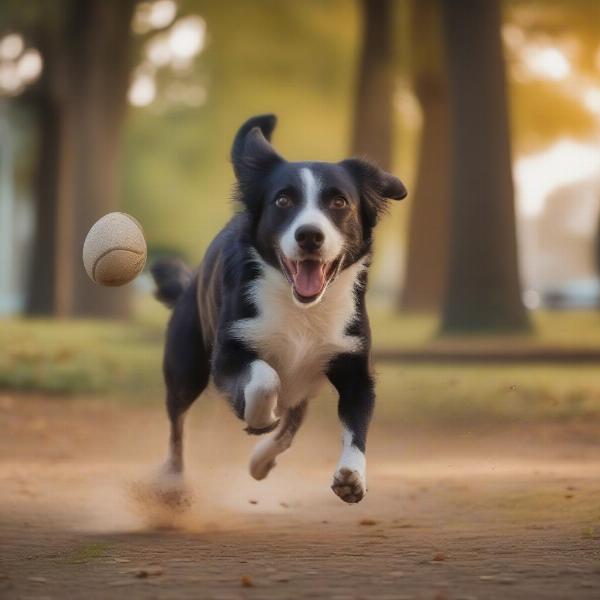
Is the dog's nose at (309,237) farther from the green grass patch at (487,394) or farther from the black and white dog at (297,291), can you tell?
the green grass patch at (487,394)

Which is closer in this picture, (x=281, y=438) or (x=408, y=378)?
(x=281, y=438)

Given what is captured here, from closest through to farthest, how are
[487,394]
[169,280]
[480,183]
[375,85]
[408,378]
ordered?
1. [169,280]
2. [487,394]
3. [408,378]
4. [480,183]
5. [375,85]

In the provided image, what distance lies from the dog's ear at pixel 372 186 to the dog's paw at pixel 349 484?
1.41 m

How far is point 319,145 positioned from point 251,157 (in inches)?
1346

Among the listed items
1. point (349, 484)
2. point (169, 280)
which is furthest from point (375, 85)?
point (349, 484)

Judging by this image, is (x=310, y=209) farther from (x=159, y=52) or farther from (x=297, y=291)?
(x=159, y=52)

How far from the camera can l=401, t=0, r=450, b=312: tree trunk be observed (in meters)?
Result: 29.6

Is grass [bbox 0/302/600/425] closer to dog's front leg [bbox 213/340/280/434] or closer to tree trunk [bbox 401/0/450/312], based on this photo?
dog's front leg [bbox 213/340/280/434]

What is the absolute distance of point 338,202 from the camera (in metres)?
7.01

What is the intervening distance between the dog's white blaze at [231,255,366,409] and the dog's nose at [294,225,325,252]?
500mm

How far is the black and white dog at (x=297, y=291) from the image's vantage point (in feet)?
22.6

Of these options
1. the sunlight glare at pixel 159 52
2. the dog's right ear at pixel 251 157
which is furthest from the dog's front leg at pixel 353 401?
the sunlight glare at pixel 159 52

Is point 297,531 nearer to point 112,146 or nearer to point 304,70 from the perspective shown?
point 112,146

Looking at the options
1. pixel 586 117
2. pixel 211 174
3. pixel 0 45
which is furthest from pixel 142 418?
pixel 211 174
